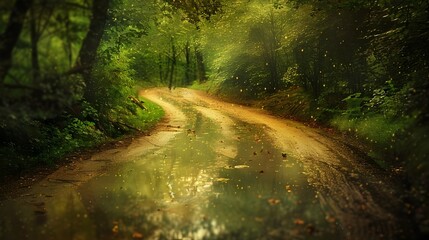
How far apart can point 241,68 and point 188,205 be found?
2318cm

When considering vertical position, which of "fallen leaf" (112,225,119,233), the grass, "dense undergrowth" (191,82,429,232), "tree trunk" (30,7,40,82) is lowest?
"fallen leaf" (112,225,119,233)

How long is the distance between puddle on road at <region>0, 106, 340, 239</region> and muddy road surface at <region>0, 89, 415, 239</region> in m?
0.02

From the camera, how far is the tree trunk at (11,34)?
4590mm

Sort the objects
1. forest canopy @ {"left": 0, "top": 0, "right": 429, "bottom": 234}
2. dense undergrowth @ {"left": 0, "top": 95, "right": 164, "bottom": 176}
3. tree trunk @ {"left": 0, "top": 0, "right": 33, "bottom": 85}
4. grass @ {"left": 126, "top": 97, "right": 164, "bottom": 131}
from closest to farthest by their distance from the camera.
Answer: tree trunk @ {"left": 0, "top": 0, "right": 33, "bottom": 85}
forest canopy @ {"left": 0, "top": 0, "right": 429, "bottom": 234}
dense undergrowth @ {"left": 0, "top": 95, "right": 164, "bottom": 176}
grass @ {"left": 126, "top": 97, "right": 164, "bottom": 131}

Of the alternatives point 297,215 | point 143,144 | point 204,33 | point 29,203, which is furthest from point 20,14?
point 204,33

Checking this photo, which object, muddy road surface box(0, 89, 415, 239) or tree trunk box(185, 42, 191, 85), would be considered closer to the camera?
muddy road surface box(0, 89, 415, 239)

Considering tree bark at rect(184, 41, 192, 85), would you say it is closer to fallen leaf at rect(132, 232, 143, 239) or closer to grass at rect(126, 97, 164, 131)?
grass at rect(126, 97, 164, 131)

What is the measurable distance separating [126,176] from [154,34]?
32.8 m

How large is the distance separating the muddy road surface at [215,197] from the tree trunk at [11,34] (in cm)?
279

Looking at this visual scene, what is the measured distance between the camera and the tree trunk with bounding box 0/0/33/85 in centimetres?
459

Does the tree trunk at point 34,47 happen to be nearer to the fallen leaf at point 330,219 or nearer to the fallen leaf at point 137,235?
the fallen leaf at point 137,235

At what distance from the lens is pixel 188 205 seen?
288 inches

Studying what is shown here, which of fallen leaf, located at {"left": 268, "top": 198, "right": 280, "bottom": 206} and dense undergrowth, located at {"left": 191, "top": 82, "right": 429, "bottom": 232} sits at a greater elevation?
dense undergrowth, located at {"left": 191, "top": 82, "right": 429, "bottom": 232}

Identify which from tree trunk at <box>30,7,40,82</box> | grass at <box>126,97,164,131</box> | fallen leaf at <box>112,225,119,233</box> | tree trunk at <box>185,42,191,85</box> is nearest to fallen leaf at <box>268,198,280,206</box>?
fallen leaf at <box>112,225,119,233</box>
